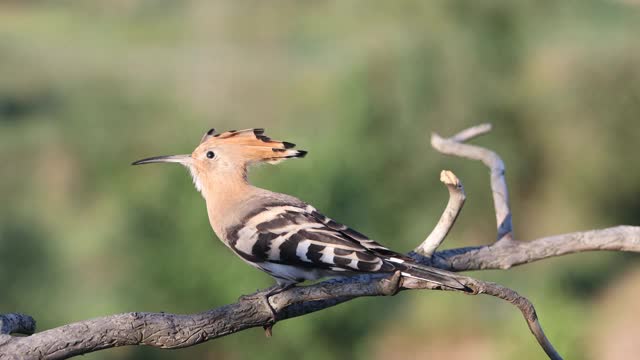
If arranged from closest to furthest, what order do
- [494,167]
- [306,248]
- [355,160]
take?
1. [306,248]
2. [494,167]
3. [355,160]

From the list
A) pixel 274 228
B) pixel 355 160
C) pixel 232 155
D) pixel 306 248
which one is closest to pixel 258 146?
pixel 232 155

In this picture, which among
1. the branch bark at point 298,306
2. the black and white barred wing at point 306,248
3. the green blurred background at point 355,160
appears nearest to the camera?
the branch bark at point 298,306

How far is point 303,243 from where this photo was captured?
80.0 inches

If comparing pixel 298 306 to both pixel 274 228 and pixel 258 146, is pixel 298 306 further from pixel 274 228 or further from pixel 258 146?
pixel 258 146

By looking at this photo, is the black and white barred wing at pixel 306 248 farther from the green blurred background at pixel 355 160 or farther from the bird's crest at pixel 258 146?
the green blurred background at pixel 355 160

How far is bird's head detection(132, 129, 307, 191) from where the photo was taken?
2.36 meters

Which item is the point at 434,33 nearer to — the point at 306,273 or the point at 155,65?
the point at 155,65

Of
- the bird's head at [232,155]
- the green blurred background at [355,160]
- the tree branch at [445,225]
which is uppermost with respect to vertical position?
the bird's head at [232,155]

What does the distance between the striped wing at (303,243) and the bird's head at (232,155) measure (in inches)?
8.2

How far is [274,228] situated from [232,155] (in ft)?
1.15

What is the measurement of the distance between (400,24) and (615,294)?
6.47 feet

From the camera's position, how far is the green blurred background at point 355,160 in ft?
13.2

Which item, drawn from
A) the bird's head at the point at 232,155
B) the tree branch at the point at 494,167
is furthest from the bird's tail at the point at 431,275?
the tree branch at the point at 494,167

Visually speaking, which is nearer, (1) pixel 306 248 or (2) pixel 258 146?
(1) pixel 306 248
